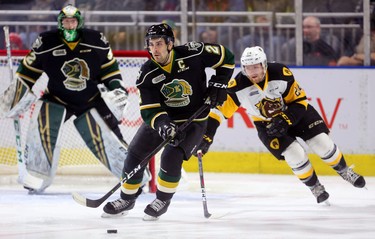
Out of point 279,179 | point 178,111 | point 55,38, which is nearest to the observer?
point 178,111

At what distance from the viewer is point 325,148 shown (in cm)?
632

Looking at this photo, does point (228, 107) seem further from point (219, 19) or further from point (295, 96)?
point (219, 19)

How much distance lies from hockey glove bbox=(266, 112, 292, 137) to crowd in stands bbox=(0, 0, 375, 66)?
1740mm

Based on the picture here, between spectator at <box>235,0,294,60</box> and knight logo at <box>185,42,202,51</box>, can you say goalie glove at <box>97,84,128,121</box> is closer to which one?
knight logo at <box>185,42,202,51</box>

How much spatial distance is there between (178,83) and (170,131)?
1.01ft

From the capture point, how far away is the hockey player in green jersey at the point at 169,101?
565 centimetres

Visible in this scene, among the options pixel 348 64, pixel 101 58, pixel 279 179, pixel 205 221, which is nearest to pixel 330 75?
pixel 348 64

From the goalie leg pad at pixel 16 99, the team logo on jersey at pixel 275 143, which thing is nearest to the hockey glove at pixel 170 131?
the team logo on jersey at pixel 275 143

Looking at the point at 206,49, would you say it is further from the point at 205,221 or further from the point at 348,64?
the point at 348,64

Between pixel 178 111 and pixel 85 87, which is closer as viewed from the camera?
pixel 178 111

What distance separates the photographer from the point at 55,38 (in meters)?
6.83

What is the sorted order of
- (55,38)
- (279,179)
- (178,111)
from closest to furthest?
(178,111) < (55,38) < (279,179)

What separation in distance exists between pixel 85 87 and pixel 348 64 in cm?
203

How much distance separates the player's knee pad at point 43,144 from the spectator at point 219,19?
166cm
